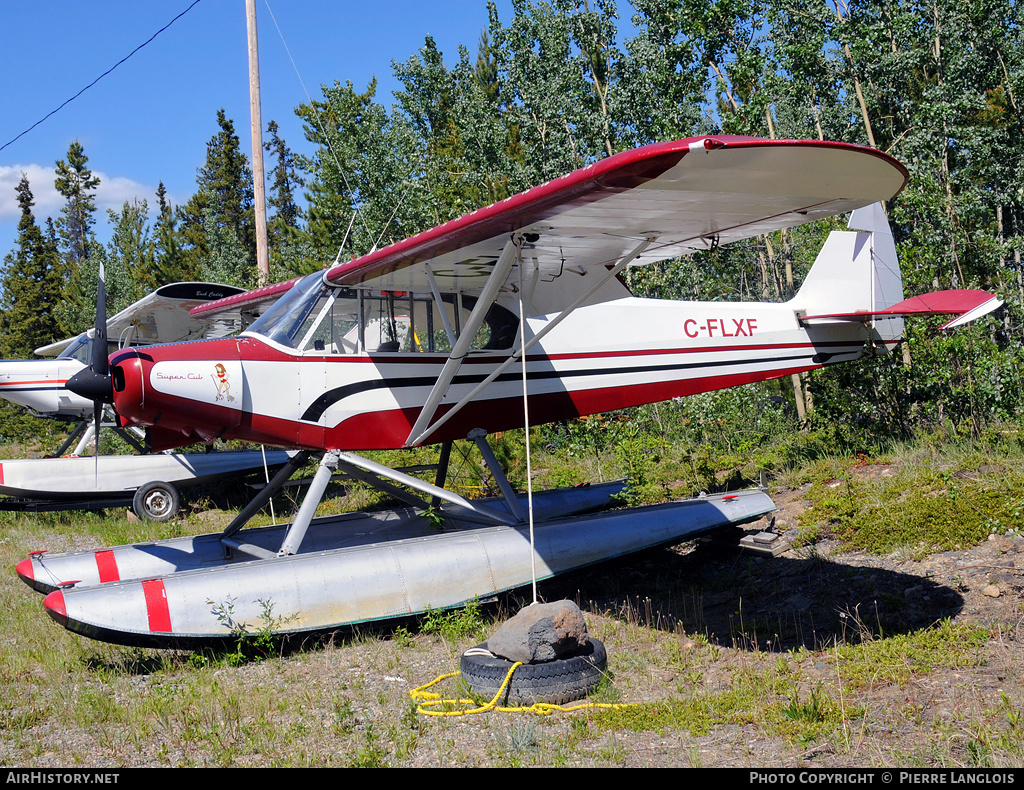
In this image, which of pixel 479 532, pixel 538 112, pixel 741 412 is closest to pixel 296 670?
pixel 479 532

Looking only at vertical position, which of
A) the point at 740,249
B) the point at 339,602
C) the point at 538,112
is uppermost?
the point at 538,112

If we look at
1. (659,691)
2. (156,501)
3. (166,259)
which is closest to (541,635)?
(659,691)

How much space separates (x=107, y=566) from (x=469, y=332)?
3.69 metres

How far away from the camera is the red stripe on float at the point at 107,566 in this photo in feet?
20.8

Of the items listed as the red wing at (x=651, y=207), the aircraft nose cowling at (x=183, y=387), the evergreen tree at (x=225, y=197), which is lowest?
the aircraft nose cowling at (x=183, y=387)

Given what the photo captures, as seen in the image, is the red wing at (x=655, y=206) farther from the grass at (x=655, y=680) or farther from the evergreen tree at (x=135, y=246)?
the evergreen tree at (x=135, y=246)

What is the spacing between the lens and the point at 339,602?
18.4ft

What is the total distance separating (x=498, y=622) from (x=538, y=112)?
14287 mm

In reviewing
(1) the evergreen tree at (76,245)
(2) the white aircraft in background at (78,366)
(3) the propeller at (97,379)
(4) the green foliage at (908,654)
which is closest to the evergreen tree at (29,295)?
(1) the evergreen tree at (76,245)

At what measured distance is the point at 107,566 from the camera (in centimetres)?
642

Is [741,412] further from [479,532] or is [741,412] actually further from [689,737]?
[689,737]

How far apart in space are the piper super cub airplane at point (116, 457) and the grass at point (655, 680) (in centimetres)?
381

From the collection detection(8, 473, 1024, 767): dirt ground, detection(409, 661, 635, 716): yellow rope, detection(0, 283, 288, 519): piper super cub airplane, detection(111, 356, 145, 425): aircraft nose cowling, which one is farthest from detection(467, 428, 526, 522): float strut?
detection(0, 283, 288, 519): piper super cub airplane

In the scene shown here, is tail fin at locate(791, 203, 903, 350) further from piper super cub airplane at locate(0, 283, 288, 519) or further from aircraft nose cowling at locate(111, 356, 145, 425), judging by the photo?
piper super cub airplane at locate(0, 283, 288, 519)
